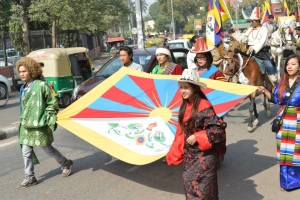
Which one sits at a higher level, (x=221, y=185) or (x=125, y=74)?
(x=125, y=74)

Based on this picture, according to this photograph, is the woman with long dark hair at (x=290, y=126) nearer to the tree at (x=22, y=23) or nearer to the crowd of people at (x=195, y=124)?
the crowd of people at (x=195, y=124)

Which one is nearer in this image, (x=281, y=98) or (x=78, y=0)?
(x=281, y=98)

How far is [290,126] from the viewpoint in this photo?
467 cm

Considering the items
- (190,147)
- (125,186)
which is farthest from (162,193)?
(190,147)

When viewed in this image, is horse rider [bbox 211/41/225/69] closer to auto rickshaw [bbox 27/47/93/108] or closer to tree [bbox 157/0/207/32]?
auto rickshaw [bbox 27/47/93/108]

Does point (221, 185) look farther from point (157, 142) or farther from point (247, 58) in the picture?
point (247, 58)

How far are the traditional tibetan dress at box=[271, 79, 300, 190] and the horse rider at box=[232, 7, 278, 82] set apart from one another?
4450mm

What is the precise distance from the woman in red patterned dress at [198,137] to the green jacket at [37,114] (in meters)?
2.23

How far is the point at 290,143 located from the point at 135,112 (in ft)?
6.77

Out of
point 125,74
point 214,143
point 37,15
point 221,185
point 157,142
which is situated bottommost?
point 221,185

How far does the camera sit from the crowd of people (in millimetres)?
3514

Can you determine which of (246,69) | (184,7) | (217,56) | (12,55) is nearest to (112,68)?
(217,56)

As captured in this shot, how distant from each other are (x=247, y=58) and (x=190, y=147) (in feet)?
18.3

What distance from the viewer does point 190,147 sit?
363cm
